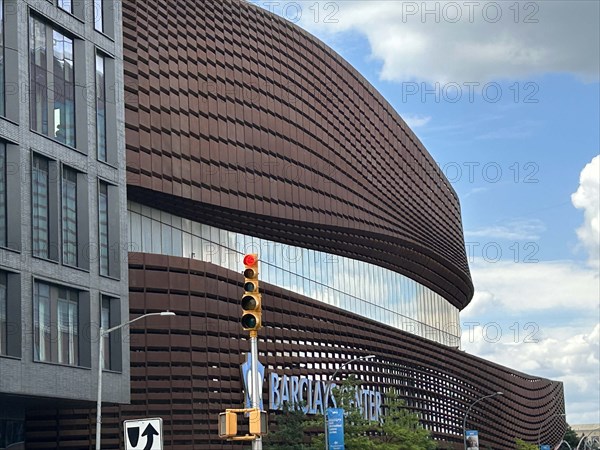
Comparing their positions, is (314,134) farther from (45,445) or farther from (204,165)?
(45,445)

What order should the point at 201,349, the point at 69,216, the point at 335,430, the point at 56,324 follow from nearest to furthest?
the point at 56,324 < the point at 69,216 < the point at 335,430 < the point at 201,349

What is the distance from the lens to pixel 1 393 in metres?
48.1

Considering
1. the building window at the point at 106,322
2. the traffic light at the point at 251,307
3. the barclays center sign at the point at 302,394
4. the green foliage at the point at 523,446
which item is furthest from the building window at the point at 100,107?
the green foliage at the point at 523,446

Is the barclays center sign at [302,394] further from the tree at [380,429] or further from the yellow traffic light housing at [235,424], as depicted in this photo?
the yellow traffic light housing at [235,424]

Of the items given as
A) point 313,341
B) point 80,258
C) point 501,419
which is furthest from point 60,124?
point 501,419

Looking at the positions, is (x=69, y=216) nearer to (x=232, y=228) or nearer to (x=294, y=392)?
(x=232, y=228)

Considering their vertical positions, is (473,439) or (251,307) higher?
(251,307)

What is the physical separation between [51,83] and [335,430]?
24.6 metres

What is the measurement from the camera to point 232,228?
3027 inches

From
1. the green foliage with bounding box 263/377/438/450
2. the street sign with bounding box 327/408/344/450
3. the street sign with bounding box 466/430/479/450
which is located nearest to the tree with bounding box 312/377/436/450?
the green foliage with bounding box 263/377/438/450

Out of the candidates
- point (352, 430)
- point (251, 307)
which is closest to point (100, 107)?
point (352, 430)

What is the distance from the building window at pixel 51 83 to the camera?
170 ft

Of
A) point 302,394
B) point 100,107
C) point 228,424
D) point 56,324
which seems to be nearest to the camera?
point 228,424

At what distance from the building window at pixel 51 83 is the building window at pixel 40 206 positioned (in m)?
1.63
